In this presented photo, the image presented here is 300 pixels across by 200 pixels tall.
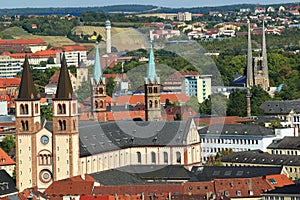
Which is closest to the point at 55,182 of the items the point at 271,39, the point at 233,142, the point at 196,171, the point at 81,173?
the point at 81,173

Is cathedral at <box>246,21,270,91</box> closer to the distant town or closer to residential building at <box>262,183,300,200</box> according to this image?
the distant town

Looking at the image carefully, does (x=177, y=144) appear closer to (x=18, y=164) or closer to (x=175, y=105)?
(x=18, y=164)

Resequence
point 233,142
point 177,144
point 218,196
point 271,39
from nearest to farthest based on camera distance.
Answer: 1. point 218,196
2. point 177,144
3. point 233,142
4. point 271,39

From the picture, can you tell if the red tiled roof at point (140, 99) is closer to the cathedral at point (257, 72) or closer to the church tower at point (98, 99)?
the cathedral at point (257, 72)

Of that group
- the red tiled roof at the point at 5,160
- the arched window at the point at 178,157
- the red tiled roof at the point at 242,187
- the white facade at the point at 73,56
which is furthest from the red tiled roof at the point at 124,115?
the white facade at the point at 73,56

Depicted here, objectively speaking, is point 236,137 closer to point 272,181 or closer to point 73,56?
point 272,181

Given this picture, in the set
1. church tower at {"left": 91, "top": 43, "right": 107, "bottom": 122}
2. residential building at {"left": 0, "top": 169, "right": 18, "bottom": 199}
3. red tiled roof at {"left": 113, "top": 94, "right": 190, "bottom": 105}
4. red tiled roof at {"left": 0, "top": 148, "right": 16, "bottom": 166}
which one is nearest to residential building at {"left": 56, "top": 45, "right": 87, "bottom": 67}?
red tiled roof at {"left": 113, "top": 94, "right": 190, "bottom": 105}
